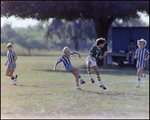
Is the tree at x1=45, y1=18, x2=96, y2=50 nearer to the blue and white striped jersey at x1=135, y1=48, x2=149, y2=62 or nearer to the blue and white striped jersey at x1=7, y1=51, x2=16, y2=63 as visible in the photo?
the blue and white striped jersey at x1=7, y1=51, x2=16, y2=63

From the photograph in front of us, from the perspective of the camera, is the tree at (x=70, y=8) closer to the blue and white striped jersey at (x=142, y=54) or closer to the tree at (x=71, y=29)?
the blue and white striped jersey at (x=142, y=54)

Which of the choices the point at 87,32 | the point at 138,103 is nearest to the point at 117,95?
the point at 138,103

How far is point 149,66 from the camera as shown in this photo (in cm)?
2525

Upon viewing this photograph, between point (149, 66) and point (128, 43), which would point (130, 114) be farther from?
point (128, 43)

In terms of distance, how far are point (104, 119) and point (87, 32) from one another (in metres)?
56.6

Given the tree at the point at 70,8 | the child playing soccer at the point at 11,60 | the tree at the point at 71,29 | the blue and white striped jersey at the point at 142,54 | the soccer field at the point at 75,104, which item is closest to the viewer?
the soccer field at the point at 75,104

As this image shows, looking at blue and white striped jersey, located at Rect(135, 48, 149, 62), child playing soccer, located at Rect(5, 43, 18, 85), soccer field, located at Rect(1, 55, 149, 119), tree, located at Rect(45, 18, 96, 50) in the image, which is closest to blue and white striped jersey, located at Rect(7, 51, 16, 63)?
child playing soccer, located at Rect(5, 43, 18, 85)

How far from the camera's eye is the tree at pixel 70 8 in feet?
76.8

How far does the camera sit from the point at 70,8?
78.9ft

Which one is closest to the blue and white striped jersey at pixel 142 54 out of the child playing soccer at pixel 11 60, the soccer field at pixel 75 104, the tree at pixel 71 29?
the soccer field at pixel 75 104

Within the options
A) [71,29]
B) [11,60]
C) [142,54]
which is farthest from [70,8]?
[71,29]

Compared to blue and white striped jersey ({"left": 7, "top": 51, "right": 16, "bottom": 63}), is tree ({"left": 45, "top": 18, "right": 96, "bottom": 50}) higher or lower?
higher

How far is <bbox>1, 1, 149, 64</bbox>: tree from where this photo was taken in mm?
23422

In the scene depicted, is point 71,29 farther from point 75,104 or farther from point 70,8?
point 75,104
